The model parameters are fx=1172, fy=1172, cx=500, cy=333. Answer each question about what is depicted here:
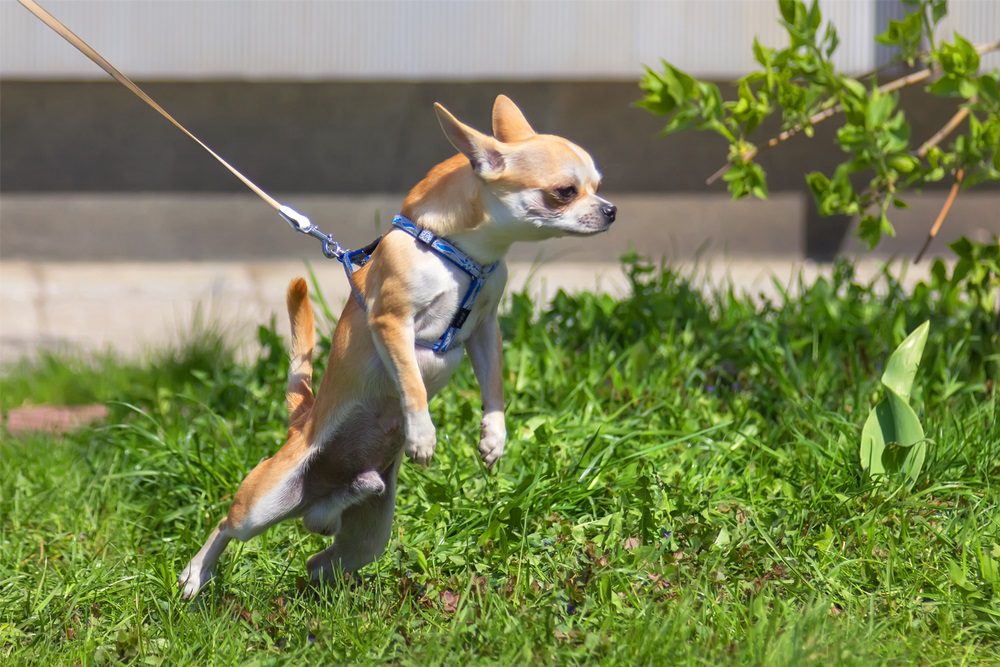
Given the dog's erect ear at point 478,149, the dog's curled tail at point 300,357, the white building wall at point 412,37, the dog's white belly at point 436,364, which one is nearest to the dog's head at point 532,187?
the dog's erect ear at point 478,149

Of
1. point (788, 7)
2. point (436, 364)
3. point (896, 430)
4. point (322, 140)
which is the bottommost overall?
point (896, 430)

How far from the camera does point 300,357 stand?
317 cm

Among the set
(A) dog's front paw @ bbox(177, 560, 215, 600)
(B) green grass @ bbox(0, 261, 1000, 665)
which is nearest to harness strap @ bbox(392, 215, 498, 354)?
(B) green grass @ bbox(0, 261, 1000, 665)

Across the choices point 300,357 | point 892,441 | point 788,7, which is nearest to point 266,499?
point 300,357

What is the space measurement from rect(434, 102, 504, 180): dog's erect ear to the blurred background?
11.4ft

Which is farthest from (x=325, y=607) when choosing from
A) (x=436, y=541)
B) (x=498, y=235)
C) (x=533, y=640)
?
(x=498, y=235)

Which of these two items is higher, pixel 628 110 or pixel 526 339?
pixel 628 110

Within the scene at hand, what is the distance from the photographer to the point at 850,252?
21.4 feet

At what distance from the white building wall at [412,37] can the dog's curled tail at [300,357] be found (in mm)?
3273

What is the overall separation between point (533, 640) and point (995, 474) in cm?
168

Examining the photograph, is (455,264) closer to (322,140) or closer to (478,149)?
(478,149)

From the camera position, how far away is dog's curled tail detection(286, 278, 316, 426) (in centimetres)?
312

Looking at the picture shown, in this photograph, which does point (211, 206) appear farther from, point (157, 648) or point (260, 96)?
point (157, 648)

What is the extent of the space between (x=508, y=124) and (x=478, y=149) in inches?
9.5
